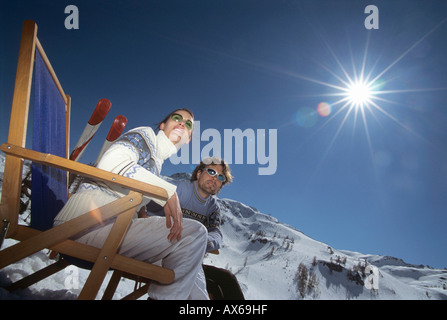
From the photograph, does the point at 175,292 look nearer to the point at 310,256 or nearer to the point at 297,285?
the point at 297,285

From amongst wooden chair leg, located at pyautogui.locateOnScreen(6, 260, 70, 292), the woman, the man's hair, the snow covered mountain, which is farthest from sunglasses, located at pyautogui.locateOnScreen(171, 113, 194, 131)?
the snow covered mountain

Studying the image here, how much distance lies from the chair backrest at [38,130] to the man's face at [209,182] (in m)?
1.81

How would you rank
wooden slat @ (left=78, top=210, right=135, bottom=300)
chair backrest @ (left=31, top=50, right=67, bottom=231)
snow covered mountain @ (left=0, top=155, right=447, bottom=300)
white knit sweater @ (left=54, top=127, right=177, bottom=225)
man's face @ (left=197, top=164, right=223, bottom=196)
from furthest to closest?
snow covered mountain @ (left=0, top=155, right=447, bottom=300) → man's face @ (left=197, top=164, right=223, bottom=196) → chair backrest @ (left=31, top=50, right=67, bottom=231) → white knit sweater @ (left=54, top=127, right=177, bottom=225) → wooden slat @ (left=78, top=210, right=135, bottom=300)

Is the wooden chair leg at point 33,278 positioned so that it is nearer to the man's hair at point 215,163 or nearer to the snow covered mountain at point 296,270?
the man's hair at point 215,163

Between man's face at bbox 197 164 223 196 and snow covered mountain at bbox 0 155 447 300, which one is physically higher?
man's face at bbox 197 164 223 196

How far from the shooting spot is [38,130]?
178 centimetres

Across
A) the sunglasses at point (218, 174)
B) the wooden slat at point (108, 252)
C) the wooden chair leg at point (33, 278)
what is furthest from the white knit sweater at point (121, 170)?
the sunglasses at point (218, 174)

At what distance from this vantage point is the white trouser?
145 centimetres

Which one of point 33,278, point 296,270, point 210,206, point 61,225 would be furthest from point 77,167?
point 296,270

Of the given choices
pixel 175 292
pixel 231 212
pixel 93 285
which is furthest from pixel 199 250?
pixel 231 212

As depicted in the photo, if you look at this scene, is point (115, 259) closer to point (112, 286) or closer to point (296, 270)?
point (112, 286)

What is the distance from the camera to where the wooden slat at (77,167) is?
1.21 meters

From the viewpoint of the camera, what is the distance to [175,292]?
1.42 metres

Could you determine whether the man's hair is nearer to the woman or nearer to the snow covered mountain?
the woman
